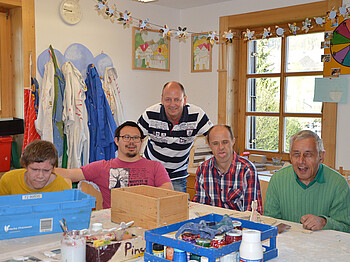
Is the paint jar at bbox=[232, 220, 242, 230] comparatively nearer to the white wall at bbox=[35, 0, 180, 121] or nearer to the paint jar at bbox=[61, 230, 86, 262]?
the paint jar at bbox=[61, 230, 86, 262]

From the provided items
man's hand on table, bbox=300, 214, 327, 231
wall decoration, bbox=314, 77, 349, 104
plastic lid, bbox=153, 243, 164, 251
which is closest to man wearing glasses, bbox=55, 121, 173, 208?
man's hand on table, bbox=300, 214, 327, 231

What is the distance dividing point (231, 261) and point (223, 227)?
14cm

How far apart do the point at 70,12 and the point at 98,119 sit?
3.56ft

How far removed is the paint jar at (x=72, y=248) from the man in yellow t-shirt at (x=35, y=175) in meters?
0.76

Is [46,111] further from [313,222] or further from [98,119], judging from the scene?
[313,222]

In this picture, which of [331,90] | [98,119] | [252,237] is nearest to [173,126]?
[98,119]

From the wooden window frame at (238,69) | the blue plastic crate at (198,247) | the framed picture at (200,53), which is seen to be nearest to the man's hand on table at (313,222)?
the blue plastic crate at (198,247)

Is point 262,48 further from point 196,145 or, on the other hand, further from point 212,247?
point 212,247

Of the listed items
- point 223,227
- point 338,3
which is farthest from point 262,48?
point 223,227

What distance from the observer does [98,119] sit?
154 inches

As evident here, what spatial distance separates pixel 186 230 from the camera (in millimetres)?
1379

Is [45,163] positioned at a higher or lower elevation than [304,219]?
higher

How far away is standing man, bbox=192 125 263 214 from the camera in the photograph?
7.86 ft

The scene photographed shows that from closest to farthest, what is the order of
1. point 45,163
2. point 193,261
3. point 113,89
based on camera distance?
point 193,261 → point 45,163 → point 113,89
